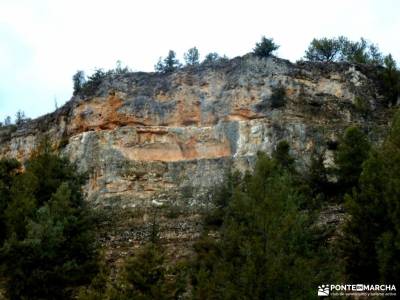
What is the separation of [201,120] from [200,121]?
8cm

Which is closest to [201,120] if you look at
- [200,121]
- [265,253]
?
[200,121]

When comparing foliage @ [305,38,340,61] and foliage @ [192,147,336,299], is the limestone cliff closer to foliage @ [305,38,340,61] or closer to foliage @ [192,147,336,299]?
foliage @ [305,38,340,61]

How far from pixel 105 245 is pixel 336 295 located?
1519 cm

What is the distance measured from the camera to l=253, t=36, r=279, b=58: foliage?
134ft

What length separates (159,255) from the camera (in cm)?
1864

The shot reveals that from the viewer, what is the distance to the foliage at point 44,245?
68.0 ft

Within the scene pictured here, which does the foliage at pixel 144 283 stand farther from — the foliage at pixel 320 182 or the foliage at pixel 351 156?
the foliage at pixel 320 182

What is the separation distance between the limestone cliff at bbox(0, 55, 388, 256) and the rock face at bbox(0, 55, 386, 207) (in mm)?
56

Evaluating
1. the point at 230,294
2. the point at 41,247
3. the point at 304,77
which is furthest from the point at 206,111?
the point at 230,294

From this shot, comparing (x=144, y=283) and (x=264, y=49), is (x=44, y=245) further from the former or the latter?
(x=264, y=49)

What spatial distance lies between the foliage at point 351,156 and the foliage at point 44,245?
418 inches

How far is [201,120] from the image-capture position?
132 feet

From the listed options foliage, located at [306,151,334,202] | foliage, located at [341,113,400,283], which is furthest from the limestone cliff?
foliage, located at [341,113,400,283]

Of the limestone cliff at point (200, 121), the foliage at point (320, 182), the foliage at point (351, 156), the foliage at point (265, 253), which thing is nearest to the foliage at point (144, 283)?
the foliage at point (265, 253)
